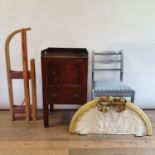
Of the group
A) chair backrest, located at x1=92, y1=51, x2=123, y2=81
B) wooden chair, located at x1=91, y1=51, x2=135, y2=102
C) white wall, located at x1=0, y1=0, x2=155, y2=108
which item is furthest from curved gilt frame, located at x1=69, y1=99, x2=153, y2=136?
white wall, located at x1=0, y1=0, x2=155, y2=108

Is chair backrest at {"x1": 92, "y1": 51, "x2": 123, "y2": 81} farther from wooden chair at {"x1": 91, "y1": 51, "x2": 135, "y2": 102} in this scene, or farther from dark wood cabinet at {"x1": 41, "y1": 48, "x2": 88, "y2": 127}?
dark wood cabinet at {"x1": 41, "y1": 48, "x2": 88, "y2": 127}

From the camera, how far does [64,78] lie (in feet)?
7.29

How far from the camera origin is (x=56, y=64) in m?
2.17

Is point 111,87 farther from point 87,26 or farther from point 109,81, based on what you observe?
point 87,26

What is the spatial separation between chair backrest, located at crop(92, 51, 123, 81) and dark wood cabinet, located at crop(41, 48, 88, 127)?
0.40 meters

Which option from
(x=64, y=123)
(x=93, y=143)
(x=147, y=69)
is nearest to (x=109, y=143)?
(x=93, y=143)

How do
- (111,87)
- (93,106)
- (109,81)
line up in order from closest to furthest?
(93,106), (111,87), (109,81)

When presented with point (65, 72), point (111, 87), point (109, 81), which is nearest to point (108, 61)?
point (109, 81)

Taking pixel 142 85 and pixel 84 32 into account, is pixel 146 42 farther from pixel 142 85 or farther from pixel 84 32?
pixel 84 32

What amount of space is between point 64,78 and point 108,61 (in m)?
0.69

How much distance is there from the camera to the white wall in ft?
8.25

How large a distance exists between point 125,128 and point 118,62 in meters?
0.85

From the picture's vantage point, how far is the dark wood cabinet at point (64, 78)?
2162mm

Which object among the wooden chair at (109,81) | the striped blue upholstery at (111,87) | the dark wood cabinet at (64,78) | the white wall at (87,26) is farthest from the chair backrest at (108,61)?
the dark wood cabinet at (64,78)
